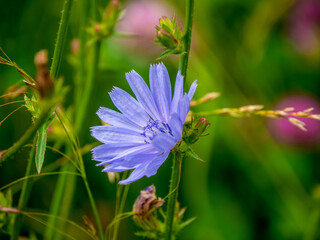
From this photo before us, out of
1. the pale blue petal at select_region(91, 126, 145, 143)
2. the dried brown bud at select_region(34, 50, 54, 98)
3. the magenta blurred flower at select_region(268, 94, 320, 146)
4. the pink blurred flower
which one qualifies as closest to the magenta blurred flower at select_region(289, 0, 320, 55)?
the magenta blurred flower at select_region(268, 94, 320, 146)

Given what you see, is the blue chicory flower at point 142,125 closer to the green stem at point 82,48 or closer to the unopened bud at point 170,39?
the unopened bud at point 170,39

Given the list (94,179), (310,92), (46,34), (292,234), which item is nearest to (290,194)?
(292,234)

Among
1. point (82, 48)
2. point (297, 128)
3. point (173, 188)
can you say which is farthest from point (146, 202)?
point (297, 128)

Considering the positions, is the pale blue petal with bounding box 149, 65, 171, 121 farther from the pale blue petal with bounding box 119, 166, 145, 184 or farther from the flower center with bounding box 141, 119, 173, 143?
the pale blue petal with bounding box 119, 166, 145, 184

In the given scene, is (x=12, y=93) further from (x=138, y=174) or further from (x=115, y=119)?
(x=138, y=174)

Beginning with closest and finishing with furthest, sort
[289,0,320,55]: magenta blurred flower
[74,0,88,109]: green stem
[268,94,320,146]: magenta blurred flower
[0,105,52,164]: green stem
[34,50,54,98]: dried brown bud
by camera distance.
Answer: [34,50,54,98]: dried brown bud
[0,105,52,164]: green stem
[74,0,88,109]: green stem
[268,94,320,146]: magenta blurred flower
[289,0,320,55]: magenta blurred flower

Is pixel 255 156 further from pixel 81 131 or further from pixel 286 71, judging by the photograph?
pixel 81 131
